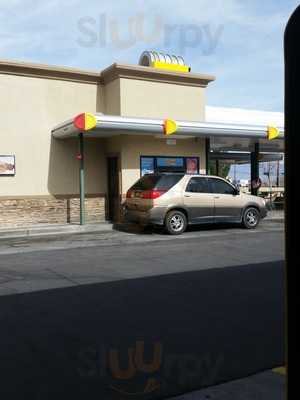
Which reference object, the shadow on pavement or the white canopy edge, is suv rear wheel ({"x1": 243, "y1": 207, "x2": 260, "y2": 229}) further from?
the shadow on pavement

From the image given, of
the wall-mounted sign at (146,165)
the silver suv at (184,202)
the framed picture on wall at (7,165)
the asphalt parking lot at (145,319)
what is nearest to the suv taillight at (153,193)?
the silver suv at (184,202)

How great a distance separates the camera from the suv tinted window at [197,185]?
14523 millimetres

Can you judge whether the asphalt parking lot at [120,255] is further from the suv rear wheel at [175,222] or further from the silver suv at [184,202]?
the silver suv at [184,202]

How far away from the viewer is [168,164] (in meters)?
17.2

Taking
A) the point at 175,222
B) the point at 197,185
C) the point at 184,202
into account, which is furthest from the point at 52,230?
the point at 197,185

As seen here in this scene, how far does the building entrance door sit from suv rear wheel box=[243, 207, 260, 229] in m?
4.22

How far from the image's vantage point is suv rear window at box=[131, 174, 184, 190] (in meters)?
14.1

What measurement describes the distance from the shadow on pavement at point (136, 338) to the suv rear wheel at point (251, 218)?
796 cm

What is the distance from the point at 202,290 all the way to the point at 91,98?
1137 cm

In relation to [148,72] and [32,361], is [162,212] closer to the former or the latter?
[148,72]

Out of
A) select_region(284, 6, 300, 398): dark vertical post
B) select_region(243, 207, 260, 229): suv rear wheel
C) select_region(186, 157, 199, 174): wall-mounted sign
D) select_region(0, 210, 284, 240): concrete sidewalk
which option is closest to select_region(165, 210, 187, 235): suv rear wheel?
select_region(0, 210, 284, 240): concrete sidewalk

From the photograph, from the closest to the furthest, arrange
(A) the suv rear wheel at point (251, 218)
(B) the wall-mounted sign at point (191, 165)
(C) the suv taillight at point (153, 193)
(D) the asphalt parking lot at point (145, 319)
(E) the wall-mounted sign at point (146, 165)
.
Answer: (D) the asphalt parking lot at point (145, 319) < (C) the suv taillight at point (153, 193) < (A) the suv rear wheel at point (251, 218) < (E) the wall-mounted sign at point (146, 165) < (B) the wall-mounted sign at point (191, 165)

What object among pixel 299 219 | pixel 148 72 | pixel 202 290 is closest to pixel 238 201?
pixel 148 72

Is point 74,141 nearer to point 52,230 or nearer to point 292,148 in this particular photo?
point 52,230
